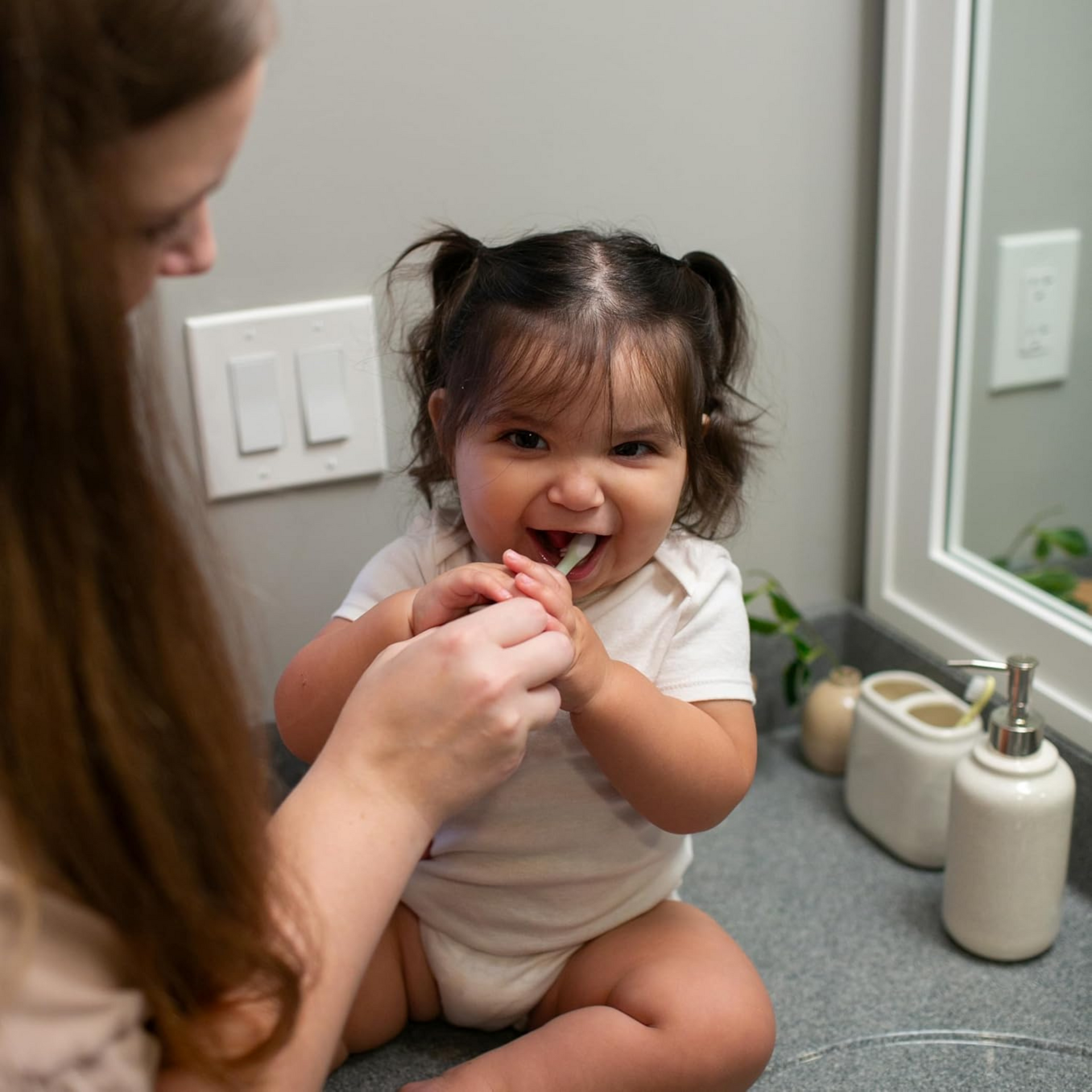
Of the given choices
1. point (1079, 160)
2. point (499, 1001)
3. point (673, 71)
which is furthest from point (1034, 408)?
point (499, 1001)

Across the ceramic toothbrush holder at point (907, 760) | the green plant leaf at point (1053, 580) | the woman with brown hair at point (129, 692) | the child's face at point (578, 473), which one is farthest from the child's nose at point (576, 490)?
the green plant leaf at point (1053, 580)

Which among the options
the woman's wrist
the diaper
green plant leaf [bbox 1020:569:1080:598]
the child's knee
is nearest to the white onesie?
the diaper

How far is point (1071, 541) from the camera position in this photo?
43.6 inches

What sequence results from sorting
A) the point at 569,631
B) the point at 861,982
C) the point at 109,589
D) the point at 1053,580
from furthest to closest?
the point at 1053,580, the point at 861,982, the point at 569,631, the point at 109,589

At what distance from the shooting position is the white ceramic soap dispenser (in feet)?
2.77

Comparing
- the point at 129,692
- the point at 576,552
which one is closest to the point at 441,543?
the point at 576,552

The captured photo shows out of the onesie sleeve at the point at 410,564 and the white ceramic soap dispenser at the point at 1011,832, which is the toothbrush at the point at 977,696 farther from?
the onesie sleeve at the point at 410,564

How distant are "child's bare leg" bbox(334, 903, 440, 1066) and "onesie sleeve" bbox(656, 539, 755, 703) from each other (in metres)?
0.25

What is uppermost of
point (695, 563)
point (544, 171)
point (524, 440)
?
point (544, 171)

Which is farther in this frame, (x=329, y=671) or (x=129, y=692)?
(x=329, y=671)

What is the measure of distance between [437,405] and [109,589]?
36cm

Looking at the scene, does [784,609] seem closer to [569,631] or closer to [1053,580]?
[1053,580]

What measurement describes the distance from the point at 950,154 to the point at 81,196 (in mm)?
789

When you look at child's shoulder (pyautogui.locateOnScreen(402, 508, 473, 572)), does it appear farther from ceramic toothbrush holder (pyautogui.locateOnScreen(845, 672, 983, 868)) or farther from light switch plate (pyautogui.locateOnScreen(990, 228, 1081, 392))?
→ light switch plate (pyautogui.locateOnScreen(990, 228, 1081, 392))
